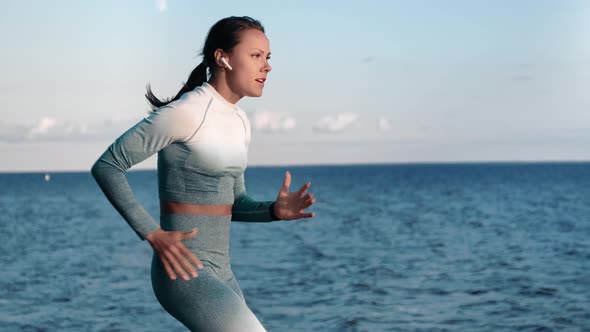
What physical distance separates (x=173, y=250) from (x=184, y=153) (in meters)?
0.46

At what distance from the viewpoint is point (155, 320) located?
15.9m

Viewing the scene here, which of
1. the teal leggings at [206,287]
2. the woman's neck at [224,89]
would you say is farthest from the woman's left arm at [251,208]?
the woman's neck at [224,89]

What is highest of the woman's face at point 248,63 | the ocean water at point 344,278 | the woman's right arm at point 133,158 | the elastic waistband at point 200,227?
the woman's face at point 248,63

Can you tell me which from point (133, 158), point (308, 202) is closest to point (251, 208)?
point (308, 202)

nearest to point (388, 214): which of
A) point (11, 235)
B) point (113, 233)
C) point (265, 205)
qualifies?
point (113, 233)

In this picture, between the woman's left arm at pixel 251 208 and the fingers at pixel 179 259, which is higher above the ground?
the woman's left arm at pixel 251 208

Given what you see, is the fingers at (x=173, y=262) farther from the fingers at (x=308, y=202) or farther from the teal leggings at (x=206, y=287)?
the fingers at (x=308, y=202)

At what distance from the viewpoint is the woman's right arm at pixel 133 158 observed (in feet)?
11.7

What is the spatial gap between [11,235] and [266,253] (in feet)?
63.5

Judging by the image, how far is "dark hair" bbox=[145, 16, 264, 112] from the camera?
3986 mm

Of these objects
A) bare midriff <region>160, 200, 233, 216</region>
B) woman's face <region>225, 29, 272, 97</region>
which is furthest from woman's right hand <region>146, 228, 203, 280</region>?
woman's face <region>225, 29, 272, 97</region>

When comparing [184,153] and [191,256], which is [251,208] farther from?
[191,256]

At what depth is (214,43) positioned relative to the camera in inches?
159

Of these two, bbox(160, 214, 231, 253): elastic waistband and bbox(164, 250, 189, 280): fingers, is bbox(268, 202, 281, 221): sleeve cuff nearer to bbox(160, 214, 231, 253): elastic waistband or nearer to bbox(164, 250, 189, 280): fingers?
bbox(160, 214, 231, 253): elastic waistband
